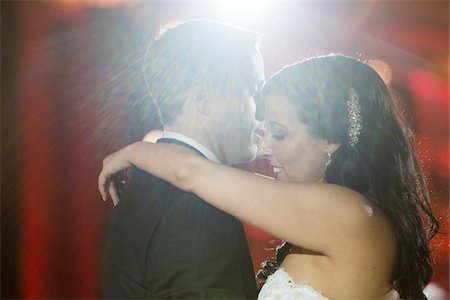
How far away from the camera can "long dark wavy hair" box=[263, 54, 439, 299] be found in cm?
122

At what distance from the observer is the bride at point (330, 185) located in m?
1.09

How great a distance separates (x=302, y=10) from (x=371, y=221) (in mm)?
996

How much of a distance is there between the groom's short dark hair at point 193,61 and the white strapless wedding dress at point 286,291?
0.48 m

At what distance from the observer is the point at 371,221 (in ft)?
3.68

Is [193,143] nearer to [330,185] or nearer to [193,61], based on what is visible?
[193,61]

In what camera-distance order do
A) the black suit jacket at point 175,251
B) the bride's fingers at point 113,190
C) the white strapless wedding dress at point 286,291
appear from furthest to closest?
the bride's fingers at point 113,190, the white strapless wedding dress at point 286,291, the black suit jacket at point 175,251

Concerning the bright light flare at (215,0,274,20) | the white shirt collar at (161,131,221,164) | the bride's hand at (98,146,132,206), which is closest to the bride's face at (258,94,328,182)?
the white shirt collar at (161,131,221,164)

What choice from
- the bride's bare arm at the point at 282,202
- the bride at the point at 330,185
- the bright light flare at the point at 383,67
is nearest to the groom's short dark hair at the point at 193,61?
the bride at the point at 330,185

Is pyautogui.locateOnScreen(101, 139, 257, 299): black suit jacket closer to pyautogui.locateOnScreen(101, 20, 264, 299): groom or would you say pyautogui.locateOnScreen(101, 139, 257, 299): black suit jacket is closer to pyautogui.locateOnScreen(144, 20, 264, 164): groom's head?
pyautogui.locateOnScreen(101, 20, 264, 299): groom

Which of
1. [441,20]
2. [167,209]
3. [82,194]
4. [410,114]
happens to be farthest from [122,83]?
[441,20]

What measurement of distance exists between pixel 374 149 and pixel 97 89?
115 centimetres

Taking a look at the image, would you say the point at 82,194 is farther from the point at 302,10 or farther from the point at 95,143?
the point at 302,10

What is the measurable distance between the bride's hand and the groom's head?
0.15 meters

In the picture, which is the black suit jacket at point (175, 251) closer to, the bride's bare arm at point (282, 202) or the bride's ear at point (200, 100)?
the bride's bare arm at point (282, 202)
